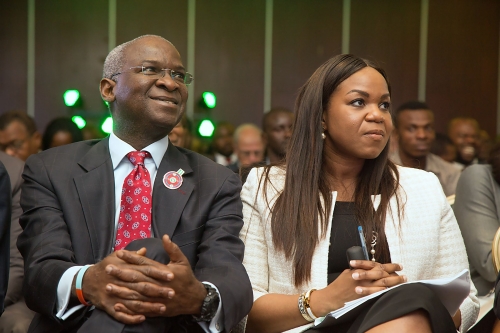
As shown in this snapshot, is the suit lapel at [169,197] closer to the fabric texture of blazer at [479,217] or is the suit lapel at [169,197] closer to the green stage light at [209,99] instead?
the fabric texture of blazer at [479,217]

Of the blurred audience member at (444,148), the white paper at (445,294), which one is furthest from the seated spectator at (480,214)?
the blurred audience member at (444,148)

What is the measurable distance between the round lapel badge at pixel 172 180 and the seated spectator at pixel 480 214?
1456 mm

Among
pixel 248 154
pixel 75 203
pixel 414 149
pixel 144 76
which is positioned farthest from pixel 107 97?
pixel 248 154

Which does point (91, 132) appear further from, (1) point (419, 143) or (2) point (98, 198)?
(2) point (98, 198)

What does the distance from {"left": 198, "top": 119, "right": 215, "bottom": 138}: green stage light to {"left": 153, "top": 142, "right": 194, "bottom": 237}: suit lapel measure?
595 centimetres

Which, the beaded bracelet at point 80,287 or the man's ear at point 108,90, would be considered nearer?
the beaded bracelet at point 80,287

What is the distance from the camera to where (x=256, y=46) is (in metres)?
8.62

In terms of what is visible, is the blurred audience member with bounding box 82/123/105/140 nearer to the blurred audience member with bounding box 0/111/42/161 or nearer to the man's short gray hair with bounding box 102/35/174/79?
the blurred audience member with bounding box 0/111/42/161

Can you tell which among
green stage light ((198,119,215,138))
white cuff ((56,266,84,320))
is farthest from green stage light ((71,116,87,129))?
white cuff ((56,266,84,320))

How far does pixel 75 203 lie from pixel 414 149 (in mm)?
3212

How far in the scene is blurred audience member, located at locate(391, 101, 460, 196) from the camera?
494cm

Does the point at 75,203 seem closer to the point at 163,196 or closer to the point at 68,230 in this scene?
the point at 68,230

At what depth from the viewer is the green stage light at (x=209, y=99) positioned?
27.6 ft

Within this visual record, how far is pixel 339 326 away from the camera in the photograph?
2.16 metres
